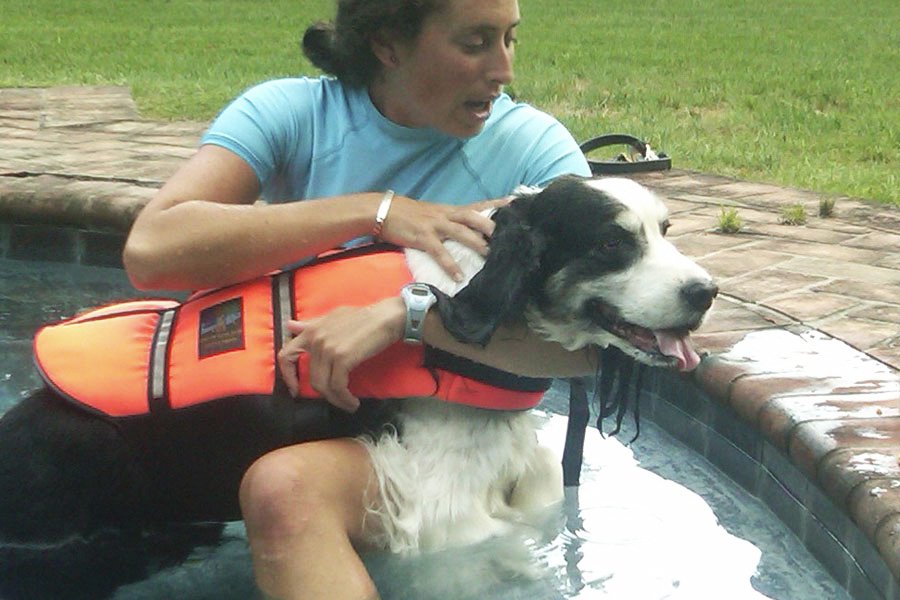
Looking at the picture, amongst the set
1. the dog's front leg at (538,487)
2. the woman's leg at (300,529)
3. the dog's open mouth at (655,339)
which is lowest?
the dog's front leg at (538,487)

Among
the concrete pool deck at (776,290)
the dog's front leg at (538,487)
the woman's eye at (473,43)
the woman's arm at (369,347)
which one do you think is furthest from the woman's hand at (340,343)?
the concrete pool deck at (776,290)

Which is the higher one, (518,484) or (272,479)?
(272,479)

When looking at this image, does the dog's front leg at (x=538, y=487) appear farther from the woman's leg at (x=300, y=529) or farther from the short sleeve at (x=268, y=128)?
the short sleeve at (x=268, y=128)

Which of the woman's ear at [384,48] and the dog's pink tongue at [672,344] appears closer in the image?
the dog's pink tongue at [672,344]

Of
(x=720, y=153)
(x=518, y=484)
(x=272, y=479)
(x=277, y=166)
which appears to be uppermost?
(x=277, y=166)

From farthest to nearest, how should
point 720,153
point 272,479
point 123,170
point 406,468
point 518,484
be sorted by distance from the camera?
point 720,153, point 123,170, point 518,484, point 406,468, point 272,479

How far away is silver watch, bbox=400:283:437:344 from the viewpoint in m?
2.89

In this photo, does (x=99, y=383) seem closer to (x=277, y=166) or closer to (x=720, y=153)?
(x=277, y=166)

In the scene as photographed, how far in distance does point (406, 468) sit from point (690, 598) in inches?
31.3

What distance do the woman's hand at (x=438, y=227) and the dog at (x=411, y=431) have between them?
4 centimetres

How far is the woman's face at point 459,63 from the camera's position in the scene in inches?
125

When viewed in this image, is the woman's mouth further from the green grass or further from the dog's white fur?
the green grass

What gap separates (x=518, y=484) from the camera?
3.22 meters

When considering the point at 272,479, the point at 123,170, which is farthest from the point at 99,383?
the point at 123,170
